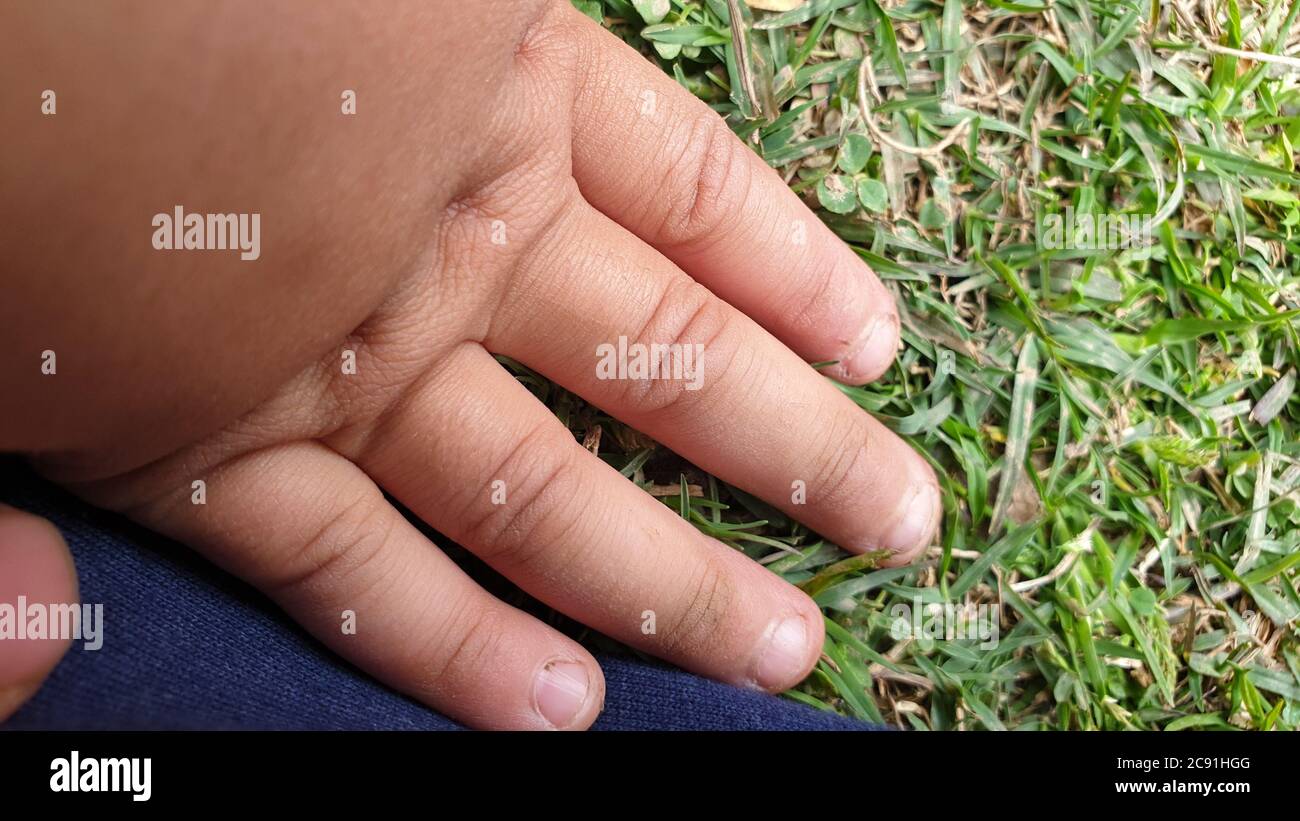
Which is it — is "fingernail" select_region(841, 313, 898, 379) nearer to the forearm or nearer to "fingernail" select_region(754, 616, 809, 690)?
"fingernail" select_region(754, 616, 809, 690)

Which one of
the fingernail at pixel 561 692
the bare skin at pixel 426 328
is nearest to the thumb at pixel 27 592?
the bare skin at pixel 426 328

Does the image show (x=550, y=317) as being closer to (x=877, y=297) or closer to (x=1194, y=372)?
(x=877, y=297)

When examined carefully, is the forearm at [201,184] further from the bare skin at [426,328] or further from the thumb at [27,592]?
the thumb at [27,592]

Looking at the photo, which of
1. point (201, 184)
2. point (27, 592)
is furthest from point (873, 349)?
point (27, 592)

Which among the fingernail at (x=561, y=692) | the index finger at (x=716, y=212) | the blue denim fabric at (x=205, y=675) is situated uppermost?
the index finger at (x=716, y=212)

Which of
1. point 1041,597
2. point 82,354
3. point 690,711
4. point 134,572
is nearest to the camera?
point 82,354

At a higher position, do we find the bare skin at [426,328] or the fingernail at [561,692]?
the bare skin at [426,328]
